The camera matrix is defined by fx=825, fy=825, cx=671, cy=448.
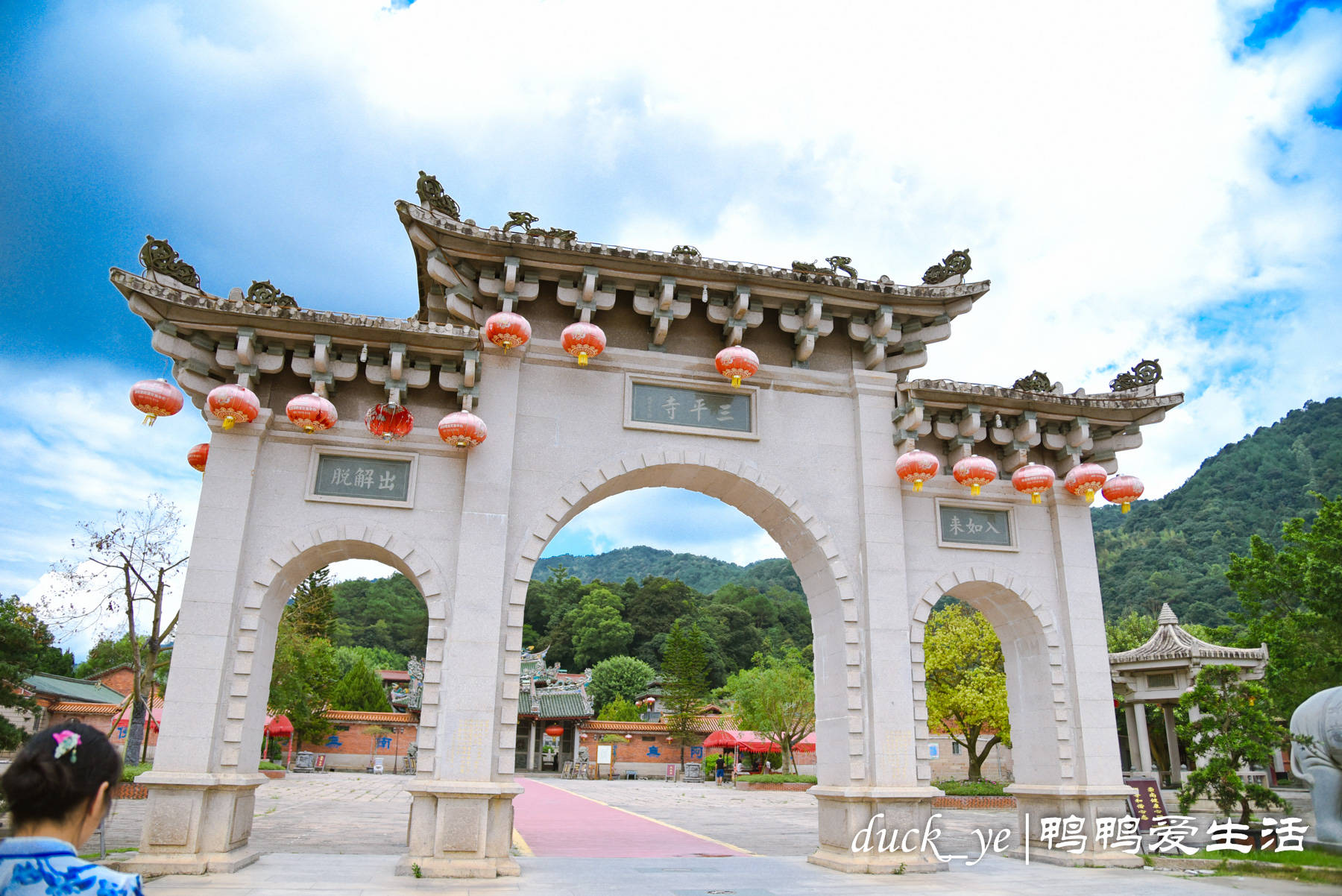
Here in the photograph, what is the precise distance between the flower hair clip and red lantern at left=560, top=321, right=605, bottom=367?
665cm

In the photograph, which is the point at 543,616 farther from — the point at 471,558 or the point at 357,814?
the point at 471,558

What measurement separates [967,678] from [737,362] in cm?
1654

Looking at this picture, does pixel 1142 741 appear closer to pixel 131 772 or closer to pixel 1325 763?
pixel 1325 763

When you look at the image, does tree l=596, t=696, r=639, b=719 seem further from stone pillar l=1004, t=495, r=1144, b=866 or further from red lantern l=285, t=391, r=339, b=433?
red lantern l=285, t=391, r=339, b=433

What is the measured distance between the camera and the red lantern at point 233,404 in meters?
7.87

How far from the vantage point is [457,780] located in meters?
7.64

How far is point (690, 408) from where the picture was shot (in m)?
9.48

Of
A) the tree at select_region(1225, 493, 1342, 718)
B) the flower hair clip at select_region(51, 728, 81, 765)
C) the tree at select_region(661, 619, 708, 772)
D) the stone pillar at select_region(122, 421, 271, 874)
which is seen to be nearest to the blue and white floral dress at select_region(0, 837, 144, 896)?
the flower hair clip at select_region(51, 728, 81, 765)

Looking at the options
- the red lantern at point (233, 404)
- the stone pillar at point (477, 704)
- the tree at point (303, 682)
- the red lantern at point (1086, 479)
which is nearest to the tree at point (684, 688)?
the tree at point (303, 682)

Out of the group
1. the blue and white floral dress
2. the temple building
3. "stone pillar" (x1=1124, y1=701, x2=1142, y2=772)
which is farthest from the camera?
the temple building

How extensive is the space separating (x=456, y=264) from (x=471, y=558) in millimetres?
3146

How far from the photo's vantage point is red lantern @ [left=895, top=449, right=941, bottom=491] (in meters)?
9.17

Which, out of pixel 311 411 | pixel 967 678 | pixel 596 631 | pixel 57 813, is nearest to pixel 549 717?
pixel 967 678

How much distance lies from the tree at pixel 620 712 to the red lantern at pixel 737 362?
122 ft
